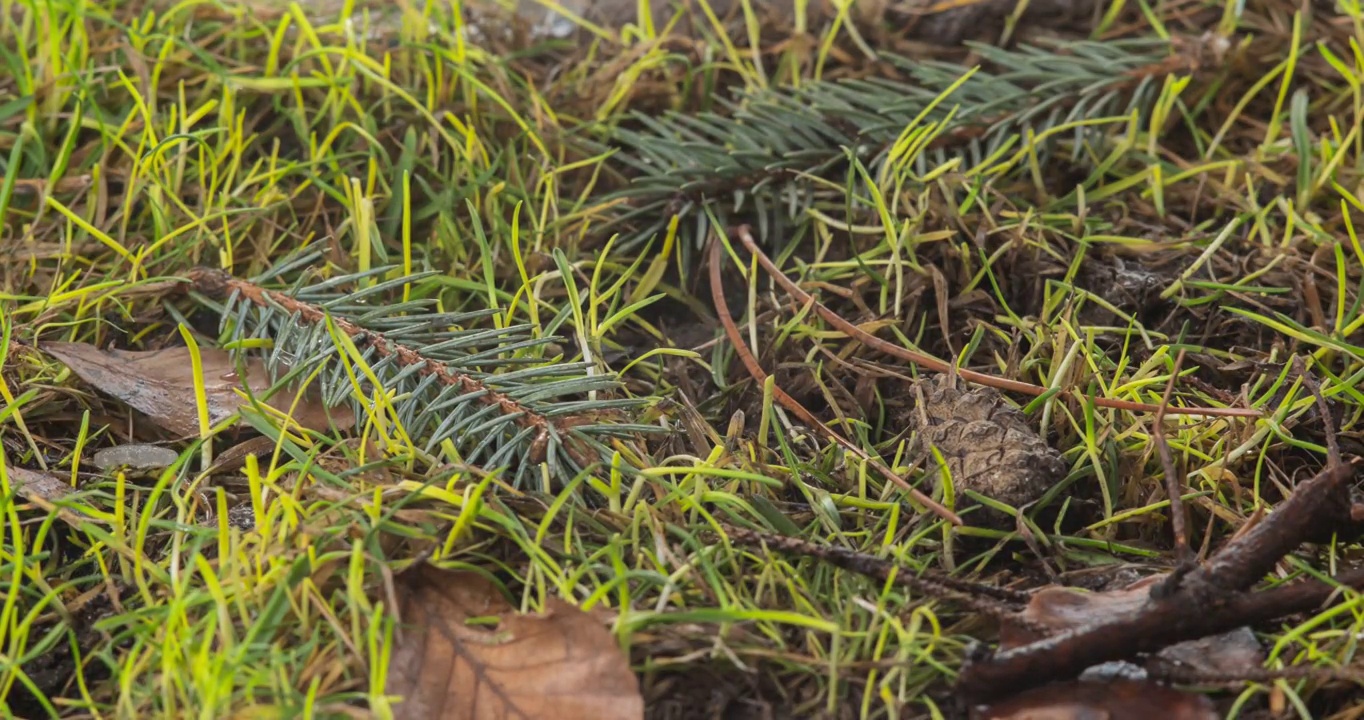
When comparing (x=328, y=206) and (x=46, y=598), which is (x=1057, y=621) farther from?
(x=328, y=206)

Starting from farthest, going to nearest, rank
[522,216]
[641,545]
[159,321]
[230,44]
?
[230,44]
[522,216]
[159,321]
[641,545]

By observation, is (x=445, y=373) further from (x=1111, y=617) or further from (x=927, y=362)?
(x=1111, y=617)

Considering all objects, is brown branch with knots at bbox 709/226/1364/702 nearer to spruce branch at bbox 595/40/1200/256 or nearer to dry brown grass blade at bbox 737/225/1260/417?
dry brown grass blade at bbox 737/225/1260/417

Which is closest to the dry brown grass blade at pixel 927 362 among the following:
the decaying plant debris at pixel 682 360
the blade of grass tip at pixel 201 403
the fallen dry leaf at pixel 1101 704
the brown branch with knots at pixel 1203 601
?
the decaying plant debris at pixel 682 360

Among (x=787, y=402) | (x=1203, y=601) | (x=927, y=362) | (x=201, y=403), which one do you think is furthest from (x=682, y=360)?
(x=1203, y=601)

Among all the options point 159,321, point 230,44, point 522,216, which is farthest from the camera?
point 230,44

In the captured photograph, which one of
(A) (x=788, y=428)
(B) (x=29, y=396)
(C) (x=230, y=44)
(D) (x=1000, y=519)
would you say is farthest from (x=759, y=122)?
(B) (x=29, y=396)

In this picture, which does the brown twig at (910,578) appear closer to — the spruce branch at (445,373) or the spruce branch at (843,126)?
the spruce branch at (445,373)

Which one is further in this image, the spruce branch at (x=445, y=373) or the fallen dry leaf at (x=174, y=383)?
the fallen dry leaf at (x=174, y=383)
